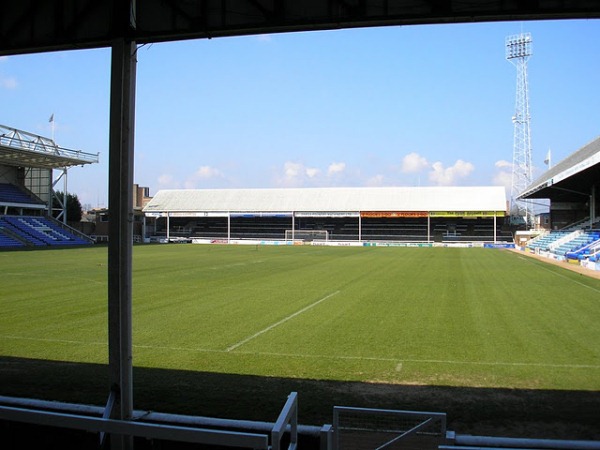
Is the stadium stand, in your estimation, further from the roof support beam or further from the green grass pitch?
the roof support beam

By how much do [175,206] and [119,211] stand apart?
247 feet

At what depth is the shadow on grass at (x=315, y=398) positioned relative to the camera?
5.70m

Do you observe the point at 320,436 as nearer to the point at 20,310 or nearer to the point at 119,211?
the point at 119,211

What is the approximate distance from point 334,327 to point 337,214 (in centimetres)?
5844

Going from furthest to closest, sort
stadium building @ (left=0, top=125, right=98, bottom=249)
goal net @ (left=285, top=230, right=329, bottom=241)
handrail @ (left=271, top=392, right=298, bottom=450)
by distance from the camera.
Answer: goal net @ (left=285, top=230, right=329, bottom=241), stadium building @ (left=0, top=125, right=98, bottom=249), handrail @ (left=271, top=392, right=298, bottom=450)

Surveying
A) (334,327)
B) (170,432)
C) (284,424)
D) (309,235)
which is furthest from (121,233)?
(309,235)

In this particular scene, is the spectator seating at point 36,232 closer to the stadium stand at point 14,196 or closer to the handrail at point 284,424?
the stadium stand at point 14,196

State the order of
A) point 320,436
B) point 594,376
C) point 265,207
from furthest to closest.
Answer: point 265,207, point 594,376, point 320,436

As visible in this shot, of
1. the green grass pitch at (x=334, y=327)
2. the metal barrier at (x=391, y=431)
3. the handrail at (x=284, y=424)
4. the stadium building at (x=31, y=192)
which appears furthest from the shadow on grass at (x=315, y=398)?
the stadium building at (x=31, y=192)

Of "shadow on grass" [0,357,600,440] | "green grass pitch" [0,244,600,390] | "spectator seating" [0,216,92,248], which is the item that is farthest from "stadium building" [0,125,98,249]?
"shadow on grass" [0,357,600,440]

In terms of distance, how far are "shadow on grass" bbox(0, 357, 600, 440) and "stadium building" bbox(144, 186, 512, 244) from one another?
196 ft

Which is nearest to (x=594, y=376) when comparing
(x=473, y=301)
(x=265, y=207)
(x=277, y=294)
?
(x=473, y=301)

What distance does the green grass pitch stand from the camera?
819cm

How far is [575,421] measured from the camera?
18.7 ft
